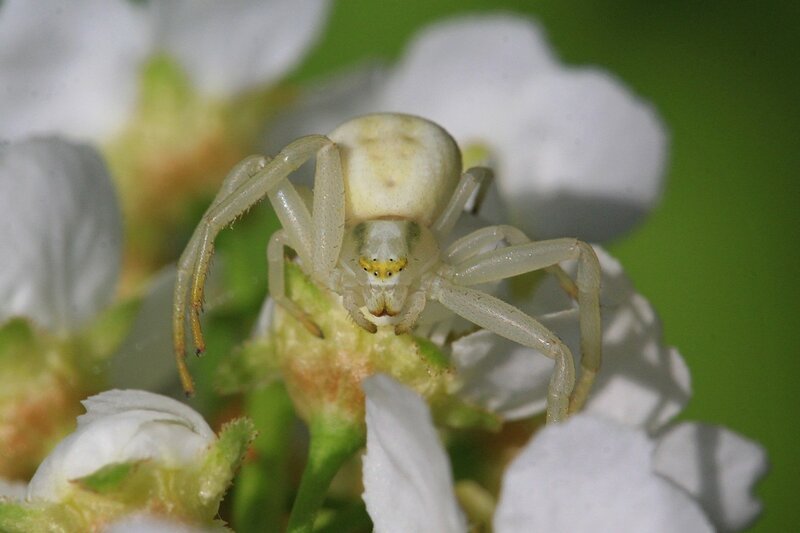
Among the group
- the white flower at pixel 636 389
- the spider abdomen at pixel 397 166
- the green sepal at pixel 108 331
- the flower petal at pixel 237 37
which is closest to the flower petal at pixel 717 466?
the white flower at pixel 636 389

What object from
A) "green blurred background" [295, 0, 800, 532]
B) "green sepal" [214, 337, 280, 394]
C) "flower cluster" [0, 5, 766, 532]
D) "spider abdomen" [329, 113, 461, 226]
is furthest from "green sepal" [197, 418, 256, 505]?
"green blurred background" [295, 0, 800, 532]

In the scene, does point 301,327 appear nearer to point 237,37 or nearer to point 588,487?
point 588,487

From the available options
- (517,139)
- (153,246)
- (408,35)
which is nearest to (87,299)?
(153,246)

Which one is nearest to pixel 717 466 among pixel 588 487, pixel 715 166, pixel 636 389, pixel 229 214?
pixel 636 389

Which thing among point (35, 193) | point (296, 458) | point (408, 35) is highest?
point (35, 193)

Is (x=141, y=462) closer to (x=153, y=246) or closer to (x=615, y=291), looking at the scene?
(x=615, y=291)

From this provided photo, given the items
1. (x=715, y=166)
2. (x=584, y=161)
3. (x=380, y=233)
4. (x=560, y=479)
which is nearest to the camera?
(x=560, y=479)

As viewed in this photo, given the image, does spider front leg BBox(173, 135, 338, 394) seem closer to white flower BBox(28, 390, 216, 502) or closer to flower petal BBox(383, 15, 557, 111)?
white flower BBox(28, 390, 216, 502)
